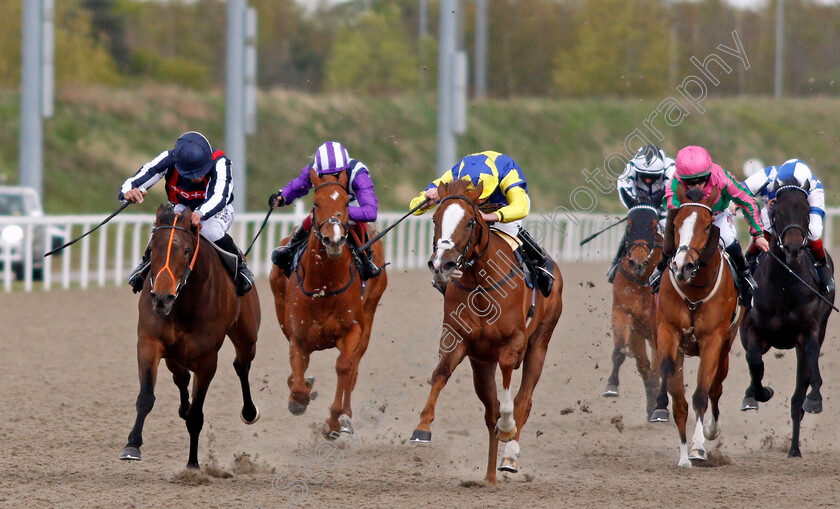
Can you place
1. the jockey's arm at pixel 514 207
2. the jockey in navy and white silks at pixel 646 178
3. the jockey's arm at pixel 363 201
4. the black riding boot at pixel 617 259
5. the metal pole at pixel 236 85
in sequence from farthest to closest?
the metal pole at pixel 236 85, the black riding boot at pixel 617 259, the jockey in navy and white silks at pixel 646 178, the jockey's arm at pixel 363 201, the jockey's arm at pixel 514 207

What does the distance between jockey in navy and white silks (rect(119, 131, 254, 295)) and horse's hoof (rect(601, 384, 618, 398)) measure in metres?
3.37

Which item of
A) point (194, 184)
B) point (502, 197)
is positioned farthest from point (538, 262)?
point (194, 184)

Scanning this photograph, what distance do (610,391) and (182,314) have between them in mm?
4051

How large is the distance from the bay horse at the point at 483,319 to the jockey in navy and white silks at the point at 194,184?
1.28m

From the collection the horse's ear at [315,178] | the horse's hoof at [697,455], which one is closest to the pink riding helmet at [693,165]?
the horse's hoof at [697,455]

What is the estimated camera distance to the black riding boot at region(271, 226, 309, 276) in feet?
24.8

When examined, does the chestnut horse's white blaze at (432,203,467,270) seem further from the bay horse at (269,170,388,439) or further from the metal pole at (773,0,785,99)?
the metal pole at (773,0,785,99)

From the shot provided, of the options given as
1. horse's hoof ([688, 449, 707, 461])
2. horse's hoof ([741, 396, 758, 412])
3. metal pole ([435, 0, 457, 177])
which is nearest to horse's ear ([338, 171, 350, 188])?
horse's hoof ([688, 449, 707, 461])

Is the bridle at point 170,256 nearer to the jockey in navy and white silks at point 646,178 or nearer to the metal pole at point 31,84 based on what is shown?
the jockey in navy and white silks at point 646,178

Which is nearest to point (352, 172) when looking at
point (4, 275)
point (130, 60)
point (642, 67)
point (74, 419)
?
point (74, 419)

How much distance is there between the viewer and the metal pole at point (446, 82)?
18.8 metres

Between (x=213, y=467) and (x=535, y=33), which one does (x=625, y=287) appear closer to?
(x=213, y=467)

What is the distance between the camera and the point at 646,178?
28.8ft

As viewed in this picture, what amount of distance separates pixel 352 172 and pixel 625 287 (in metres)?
2.64
